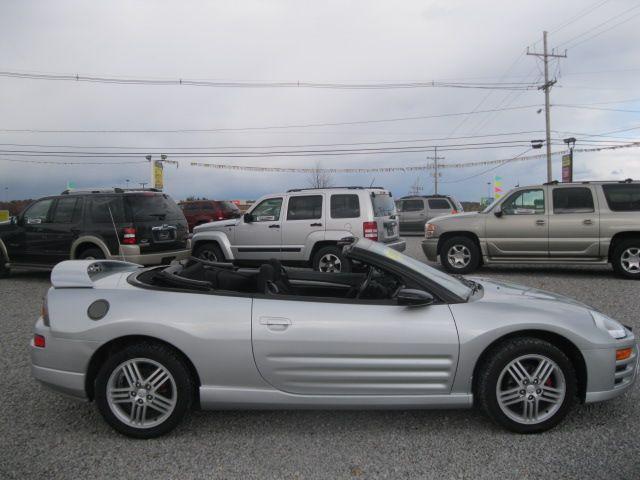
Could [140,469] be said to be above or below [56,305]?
below

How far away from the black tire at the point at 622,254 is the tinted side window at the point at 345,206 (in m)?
4.93

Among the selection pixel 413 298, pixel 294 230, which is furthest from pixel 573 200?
pixel 413 298

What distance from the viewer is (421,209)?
885 inches

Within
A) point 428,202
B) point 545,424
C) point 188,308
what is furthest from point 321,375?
point 428,202

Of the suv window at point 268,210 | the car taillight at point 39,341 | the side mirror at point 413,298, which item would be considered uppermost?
the suv window at point 268,210

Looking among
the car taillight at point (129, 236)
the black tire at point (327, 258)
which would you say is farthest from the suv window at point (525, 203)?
the car taillight at point (129, 236)

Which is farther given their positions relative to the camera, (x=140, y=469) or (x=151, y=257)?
(x=151, y=257)

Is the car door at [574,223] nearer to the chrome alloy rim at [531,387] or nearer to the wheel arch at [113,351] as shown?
the chrome alloy rim at [531,387]

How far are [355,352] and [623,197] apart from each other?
8457 millimetres

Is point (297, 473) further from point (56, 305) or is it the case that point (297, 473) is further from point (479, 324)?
point (56, 305)

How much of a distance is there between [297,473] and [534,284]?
7.24 meters

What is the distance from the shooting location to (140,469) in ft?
9.40

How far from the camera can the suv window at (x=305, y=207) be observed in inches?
392

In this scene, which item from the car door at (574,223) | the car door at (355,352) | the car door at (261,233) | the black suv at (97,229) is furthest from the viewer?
the car door at (261,233)
